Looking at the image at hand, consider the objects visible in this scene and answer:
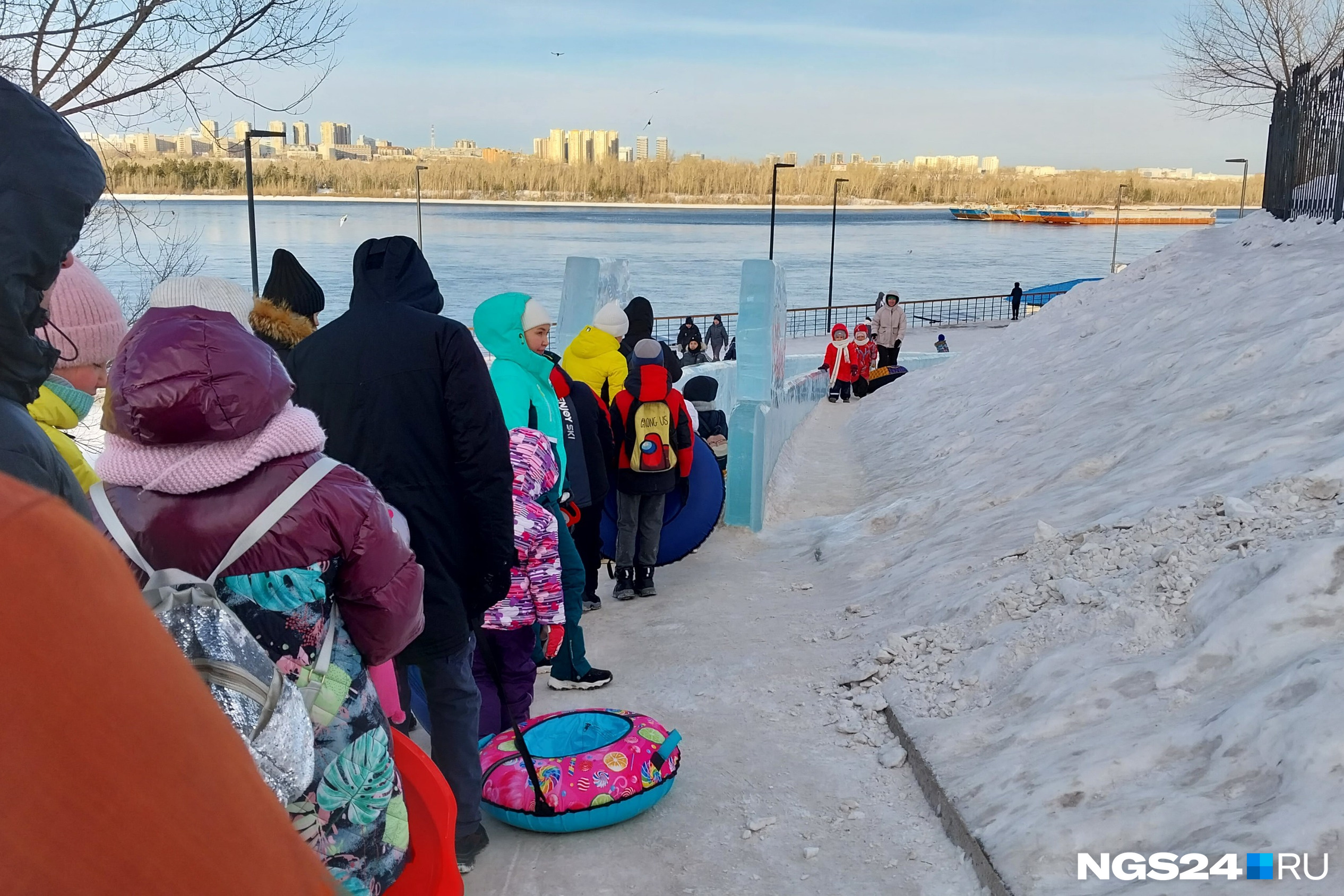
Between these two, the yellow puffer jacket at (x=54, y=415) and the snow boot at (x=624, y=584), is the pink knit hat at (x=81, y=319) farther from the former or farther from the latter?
the snow boot at (x=624, y=584)

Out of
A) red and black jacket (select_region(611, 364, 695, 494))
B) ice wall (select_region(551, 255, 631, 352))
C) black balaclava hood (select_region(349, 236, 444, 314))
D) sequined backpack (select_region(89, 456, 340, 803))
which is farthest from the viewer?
ice wall (select_region(551, 255, 631, 352))

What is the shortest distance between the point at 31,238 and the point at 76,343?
1191 millimetres

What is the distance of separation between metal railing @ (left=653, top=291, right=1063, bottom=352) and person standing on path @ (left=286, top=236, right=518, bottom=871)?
25.9 meters

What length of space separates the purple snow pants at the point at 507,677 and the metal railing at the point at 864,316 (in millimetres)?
25123

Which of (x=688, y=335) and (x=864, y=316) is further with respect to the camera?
(x=864, y=316)

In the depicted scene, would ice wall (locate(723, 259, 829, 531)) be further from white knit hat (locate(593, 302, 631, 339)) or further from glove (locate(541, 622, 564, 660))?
glove (locate(541, 622, 564, 660))

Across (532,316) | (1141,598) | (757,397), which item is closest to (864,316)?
(757,397)

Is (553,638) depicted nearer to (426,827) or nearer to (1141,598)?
(426,827)

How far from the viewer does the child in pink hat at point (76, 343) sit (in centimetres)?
231

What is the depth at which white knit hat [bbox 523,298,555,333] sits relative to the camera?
420 centimetres

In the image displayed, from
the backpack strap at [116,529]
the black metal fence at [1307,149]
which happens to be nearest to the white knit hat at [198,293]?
the backpack strap at [116,529]

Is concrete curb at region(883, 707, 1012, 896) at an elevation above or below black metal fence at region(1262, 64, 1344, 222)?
below

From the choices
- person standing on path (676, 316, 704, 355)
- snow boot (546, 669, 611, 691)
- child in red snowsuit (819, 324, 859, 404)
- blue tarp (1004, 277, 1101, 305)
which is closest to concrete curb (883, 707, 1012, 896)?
snow boot (546, 669, 611, 691)

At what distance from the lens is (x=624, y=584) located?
629 cm
